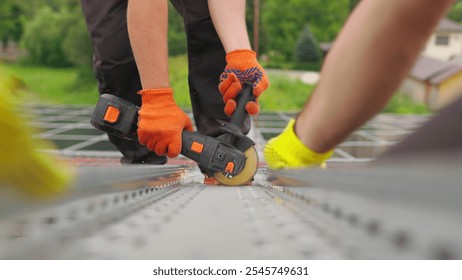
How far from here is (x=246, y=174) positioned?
3.21ft

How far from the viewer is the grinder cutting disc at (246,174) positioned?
968 millimetres

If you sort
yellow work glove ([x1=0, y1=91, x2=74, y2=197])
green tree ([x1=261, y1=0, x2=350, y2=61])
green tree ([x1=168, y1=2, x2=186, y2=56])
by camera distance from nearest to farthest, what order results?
yellow work glove ([x1=0, y1=91, x2=74, y2=197])
green tree ([x1=168, y1=2, x2=186, y2=56])
green tree ([x1=261, y1=0, x2=350, y2=61])

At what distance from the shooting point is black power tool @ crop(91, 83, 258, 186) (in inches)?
36.5

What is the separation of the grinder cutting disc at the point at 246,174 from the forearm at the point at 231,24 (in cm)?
20

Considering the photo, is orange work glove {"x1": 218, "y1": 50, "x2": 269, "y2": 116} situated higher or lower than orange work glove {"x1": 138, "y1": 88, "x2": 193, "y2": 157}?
higher

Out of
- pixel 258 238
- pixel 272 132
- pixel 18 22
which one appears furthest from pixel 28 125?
pixel 18 22

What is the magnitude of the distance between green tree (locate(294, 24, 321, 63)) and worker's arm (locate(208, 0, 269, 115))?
4.31 meters

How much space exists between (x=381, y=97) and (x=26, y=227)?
27cm

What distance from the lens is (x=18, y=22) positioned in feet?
31.3

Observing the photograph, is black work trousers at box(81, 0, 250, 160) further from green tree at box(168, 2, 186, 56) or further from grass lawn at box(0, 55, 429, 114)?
green tree at box(168, 2, 186, 56)

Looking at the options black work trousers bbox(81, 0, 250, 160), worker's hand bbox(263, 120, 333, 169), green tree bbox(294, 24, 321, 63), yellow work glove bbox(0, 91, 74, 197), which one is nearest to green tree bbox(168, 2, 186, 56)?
black work trousers bbox(81, 0, 250, 160)

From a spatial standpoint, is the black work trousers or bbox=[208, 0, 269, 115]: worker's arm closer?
bbox=[208, 0, 269, 115]: worker's arm

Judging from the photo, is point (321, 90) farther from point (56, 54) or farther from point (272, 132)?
point (56, 54)

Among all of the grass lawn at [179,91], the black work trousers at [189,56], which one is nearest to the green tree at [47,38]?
the grass lawn at [179,91]
